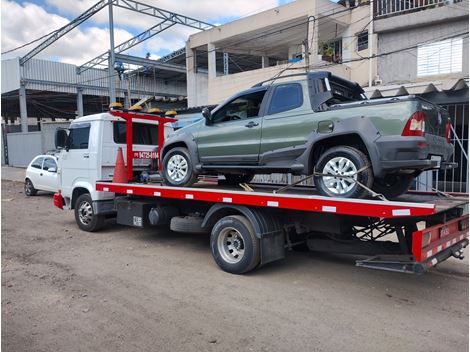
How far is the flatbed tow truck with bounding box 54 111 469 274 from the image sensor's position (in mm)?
4258

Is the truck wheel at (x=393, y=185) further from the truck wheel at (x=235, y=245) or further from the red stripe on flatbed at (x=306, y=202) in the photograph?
the truck wheel at (x=235, y=245)

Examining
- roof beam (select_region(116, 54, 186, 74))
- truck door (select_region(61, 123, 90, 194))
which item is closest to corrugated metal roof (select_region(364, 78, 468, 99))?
truck door (select_region(61, 123, 90, 194))

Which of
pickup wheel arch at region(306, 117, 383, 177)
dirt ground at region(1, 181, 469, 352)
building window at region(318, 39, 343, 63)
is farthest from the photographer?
building window at region(318, 39, 343, 63)

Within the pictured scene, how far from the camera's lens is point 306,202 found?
474 cm

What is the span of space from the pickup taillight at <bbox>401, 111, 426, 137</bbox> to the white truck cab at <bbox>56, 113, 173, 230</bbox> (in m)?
5.63

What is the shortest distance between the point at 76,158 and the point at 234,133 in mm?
4050

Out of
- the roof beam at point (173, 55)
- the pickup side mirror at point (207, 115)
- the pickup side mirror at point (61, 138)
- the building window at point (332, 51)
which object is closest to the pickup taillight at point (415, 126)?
the pickup side mirror at point (207, 115)

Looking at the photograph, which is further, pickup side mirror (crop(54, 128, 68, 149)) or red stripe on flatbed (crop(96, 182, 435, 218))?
pickup side mirror (crop(54, 128, 68, 149))

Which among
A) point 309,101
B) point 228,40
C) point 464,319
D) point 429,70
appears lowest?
point 464,319

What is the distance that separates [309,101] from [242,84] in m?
14.2

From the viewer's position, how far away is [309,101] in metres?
5.30

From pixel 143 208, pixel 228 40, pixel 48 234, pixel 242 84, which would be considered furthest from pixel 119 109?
pixel 228 40

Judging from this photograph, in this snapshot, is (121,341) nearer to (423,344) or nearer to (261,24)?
(423,344)

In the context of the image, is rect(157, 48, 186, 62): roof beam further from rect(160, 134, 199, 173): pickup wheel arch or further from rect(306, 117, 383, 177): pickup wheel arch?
rect(306, 117, 383, 177): pickup wheel arch
